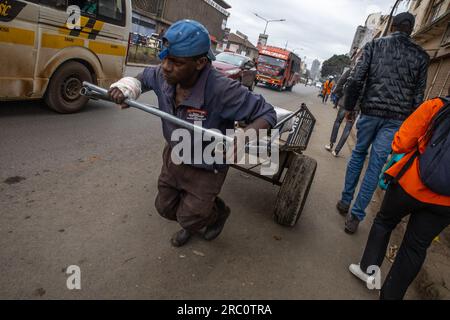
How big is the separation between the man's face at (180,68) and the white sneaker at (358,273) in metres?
2.11

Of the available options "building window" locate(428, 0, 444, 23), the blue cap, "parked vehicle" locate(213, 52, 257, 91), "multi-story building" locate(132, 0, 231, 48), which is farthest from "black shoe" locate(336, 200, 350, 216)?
"multi-story building" locate(132, 0, 231, 48)

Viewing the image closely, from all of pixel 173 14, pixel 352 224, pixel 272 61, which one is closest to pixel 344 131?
pixel 352 224

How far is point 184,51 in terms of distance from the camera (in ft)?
6.06

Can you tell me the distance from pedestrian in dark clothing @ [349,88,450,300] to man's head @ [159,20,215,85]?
1498 millimetres

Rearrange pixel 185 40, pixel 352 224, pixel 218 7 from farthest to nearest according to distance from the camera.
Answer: pixel 218 7 → pixel 352 224 → pixel 185 40

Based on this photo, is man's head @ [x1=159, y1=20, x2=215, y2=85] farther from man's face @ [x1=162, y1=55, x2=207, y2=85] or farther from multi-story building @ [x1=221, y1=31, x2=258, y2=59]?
multi-story building @ [x1=221, y1=31, x2=258, y2=59]

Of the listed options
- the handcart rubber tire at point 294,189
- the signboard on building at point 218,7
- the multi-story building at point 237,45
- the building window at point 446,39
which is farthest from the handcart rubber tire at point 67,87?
the multi-story building at point 237,45

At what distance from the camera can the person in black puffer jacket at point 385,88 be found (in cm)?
317

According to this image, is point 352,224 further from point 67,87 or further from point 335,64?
point 335,64

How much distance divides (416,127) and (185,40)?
1.63m

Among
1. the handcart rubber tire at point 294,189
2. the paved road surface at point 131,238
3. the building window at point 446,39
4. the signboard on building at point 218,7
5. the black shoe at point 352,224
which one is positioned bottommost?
the paved road surface at point 131,238

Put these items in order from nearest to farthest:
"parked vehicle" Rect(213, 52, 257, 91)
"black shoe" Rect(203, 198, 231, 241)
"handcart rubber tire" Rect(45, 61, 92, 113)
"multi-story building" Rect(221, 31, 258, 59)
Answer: "black shoe" Rect(203, 198, 231, 241) → "handcart rubber tire" Rect(45, 61, 92, 113) → "parked vehicle" Rect(213, 52, 257, 91) → "multi-story building" Rect(221, 31, 258, 59)

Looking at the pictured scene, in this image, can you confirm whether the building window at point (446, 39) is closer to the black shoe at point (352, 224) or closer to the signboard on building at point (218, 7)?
the black shoe at point (352, 224)

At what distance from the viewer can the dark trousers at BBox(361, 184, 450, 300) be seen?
2045mm
